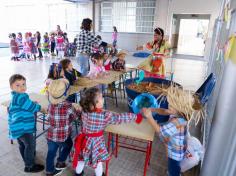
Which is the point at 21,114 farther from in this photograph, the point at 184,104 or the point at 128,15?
the point at 128,15

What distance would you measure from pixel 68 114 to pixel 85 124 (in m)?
0.26

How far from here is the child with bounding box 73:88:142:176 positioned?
5.36 ft

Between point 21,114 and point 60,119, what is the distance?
1.26ft

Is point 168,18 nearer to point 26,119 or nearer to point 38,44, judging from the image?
point 38,44

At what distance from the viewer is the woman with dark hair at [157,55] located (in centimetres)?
351

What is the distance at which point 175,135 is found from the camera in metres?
1.67

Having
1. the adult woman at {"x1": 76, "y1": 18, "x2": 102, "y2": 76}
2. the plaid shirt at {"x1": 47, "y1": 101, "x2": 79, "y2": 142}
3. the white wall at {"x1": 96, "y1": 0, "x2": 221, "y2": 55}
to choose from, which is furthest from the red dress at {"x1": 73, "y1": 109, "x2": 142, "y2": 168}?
the white wall at {"x1": 96, "y1": 0, "x2": 221, "y2": 55}

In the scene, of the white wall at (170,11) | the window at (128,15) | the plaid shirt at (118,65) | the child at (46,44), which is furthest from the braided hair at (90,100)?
the window at (128,15)

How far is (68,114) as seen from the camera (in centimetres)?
187

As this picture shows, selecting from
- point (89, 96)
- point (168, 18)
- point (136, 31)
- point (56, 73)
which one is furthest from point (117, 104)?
point (136, 31)

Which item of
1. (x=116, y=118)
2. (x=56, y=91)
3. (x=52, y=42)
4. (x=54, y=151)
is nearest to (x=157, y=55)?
(x=116, y=118)

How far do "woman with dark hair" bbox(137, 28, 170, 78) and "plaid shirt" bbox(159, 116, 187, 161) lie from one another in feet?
6.68

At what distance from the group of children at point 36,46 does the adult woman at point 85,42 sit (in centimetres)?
665

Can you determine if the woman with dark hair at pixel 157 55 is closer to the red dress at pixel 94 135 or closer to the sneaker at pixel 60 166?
the red dress at pixel 94 135
